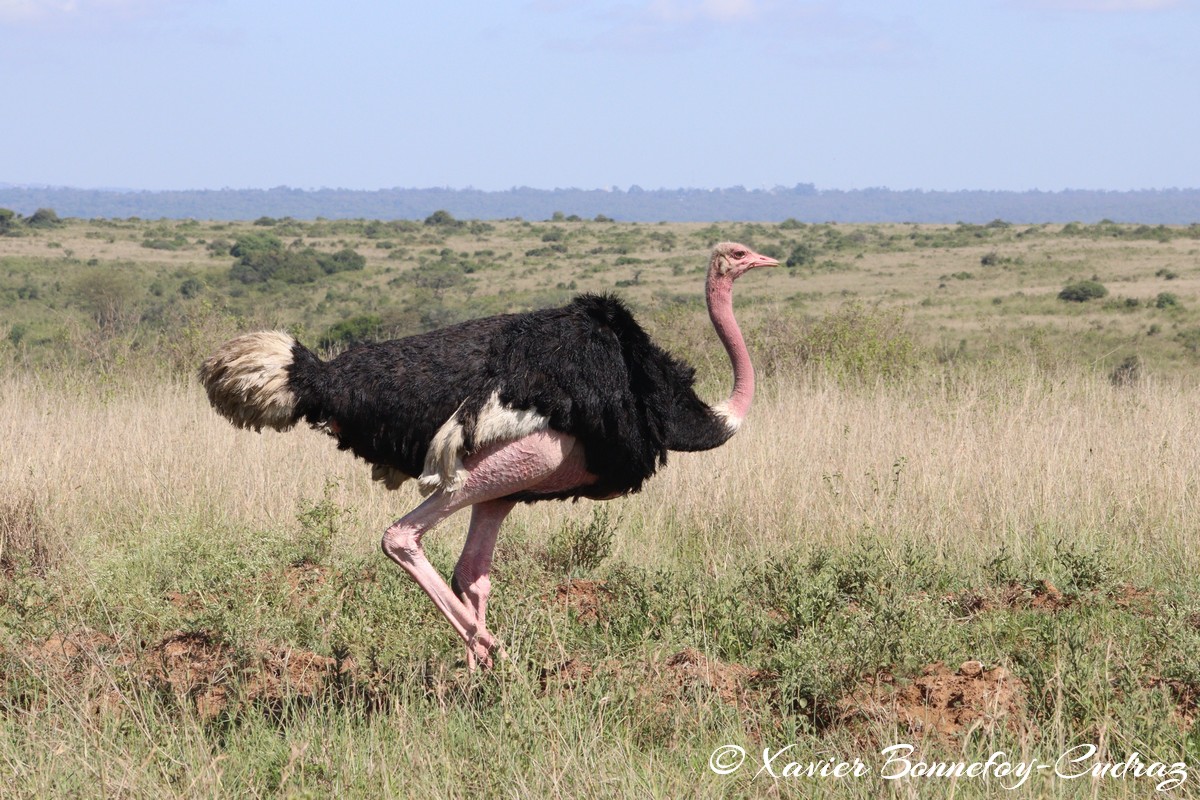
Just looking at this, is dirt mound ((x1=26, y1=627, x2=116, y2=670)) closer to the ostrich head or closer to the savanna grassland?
the savanna grassland

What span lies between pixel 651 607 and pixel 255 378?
1.68 m

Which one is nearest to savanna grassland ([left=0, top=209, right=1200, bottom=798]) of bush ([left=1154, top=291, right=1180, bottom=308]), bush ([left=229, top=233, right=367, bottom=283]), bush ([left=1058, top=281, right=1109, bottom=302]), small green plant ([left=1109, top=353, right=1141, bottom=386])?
small green plant ([left=1109, top=353, right=1141, bottom=386])

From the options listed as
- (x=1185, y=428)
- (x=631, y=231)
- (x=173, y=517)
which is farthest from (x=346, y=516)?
(x=631, y=231)

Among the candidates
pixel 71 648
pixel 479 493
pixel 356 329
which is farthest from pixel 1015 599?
pixel 356 329

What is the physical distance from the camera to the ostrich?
4.35m

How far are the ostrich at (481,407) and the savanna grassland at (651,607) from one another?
46 cm

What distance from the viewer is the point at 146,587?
17.7ft

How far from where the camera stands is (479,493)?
443 centimetres

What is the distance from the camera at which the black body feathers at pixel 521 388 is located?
4.36 m

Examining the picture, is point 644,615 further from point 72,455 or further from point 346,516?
point 72,455

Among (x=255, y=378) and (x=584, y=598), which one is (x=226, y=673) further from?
(x=584, y=598)

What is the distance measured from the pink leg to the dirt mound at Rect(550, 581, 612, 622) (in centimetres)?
69

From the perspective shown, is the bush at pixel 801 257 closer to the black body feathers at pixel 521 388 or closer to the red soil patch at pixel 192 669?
the black body feathers at pixel 521 388

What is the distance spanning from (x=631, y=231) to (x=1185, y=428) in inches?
2138
